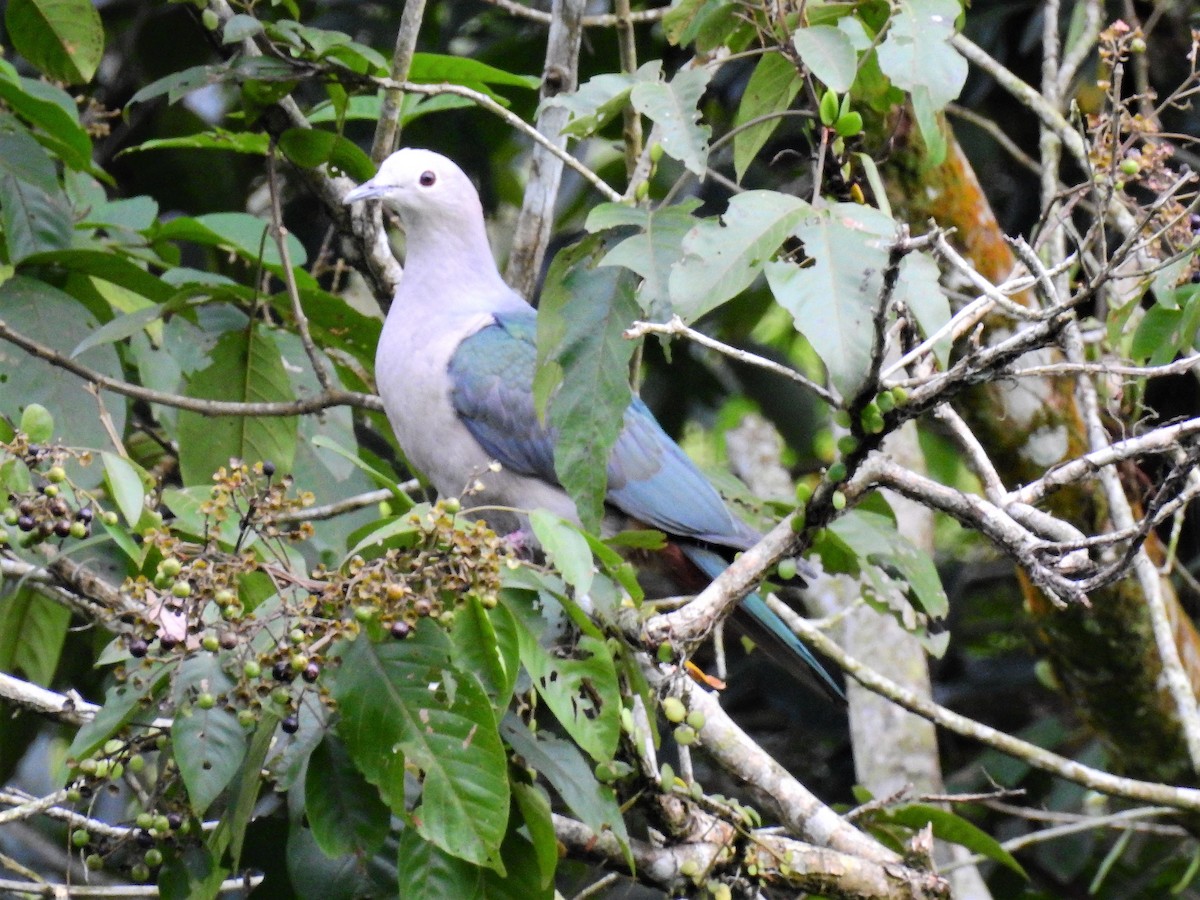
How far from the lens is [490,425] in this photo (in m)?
3.82

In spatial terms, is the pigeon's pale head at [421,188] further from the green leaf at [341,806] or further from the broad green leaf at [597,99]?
the green leaf at [341,806]

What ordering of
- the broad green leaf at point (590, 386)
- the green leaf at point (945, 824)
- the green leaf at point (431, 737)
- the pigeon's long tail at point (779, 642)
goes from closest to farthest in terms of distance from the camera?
the green leaf at point (431, 737), the broad green leaf at point (590, 386), the green leaf at point (945, 824), the pigeon's long tail at point (779, 642)

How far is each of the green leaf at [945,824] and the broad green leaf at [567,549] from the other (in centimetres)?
146

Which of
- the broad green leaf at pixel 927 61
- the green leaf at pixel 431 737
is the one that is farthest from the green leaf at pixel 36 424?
the broad green leaf at pixel 927 61

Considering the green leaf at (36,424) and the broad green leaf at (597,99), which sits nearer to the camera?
the green leaf at (36,424)

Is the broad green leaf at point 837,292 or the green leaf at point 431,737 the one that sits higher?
the broad green leaf at point 837,292

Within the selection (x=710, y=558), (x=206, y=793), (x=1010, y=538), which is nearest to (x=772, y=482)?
(x=710, y=558)

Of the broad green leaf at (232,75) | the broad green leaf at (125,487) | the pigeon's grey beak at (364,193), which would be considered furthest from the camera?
the pigeon's grey beak at (364,193)

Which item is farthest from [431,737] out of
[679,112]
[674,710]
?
[679,112]

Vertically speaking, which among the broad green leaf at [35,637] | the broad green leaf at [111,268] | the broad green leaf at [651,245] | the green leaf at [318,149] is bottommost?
the broad green leaf at [35,637]

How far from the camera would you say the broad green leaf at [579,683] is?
227 centimetres

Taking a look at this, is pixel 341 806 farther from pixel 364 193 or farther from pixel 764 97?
pixel 364 193

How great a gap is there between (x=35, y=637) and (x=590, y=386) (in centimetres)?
186

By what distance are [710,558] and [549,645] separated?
4.83 ft
